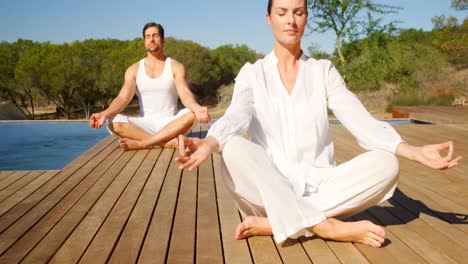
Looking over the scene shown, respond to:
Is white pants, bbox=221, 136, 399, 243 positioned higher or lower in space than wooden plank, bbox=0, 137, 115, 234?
higher

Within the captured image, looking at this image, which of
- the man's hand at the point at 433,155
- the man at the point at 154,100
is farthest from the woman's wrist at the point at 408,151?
the man at the point at 154,100

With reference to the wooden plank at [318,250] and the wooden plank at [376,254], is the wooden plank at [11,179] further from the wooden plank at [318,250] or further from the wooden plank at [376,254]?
the wooden plank at [376,254]

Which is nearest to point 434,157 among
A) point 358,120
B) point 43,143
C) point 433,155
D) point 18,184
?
point 433,155

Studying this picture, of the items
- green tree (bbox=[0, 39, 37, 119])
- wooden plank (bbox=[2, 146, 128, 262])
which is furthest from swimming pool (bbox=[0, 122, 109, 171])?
green tree (bbox=[0, 39, 37, 119])

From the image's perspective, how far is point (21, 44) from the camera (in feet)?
71.3

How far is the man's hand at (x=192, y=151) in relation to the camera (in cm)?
152

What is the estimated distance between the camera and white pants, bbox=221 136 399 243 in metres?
1.72

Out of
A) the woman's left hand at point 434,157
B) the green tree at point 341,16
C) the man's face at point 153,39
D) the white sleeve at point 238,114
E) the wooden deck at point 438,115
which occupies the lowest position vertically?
the wooden deck at point 438,115

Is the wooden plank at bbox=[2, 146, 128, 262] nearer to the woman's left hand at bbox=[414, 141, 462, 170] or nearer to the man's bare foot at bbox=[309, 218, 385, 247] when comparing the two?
the man's bare foot at bbox=[309, 218, 385, 247]

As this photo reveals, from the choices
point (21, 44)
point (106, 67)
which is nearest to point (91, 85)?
point (106, 67)

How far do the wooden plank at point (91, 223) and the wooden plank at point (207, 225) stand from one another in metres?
0.44

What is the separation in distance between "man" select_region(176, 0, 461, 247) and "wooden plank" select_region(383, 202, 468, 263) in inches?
9.8

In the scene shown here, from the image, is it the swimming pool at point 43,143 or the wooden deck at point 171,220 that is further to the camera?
the swimming pool at point 43,143

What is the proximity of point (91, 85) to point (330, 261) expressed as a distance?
19875 millimetres
